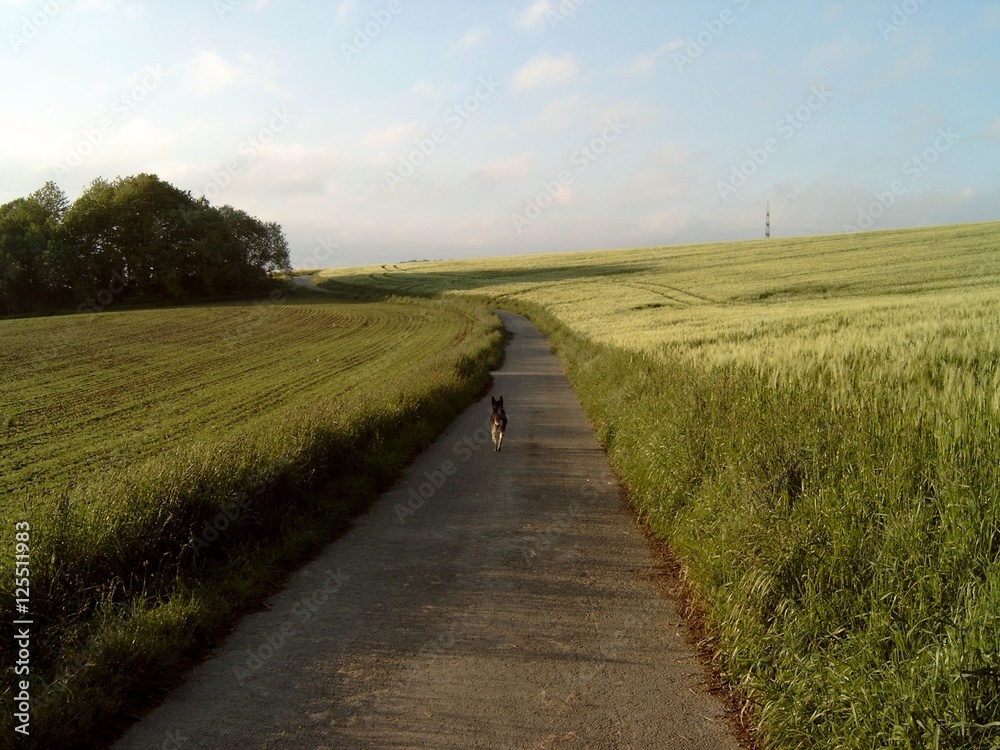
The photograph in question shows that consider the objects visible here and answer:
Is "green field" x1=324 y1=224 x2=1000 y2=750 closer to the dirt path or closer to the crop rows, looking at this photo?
the dirt path

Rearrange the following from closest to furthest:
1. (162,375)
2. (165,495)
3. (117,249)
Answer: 1. (165,495)
2. (162,375)
3. (117,249)

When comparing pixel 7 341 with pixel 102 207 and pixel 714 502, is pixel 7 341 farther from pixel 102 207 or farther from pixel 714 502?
pixel 714 502

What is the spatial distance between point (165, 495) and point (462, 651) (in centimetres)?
303

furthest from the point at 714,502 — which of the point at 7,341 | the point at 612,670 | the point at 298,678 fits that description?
the point at 7,341

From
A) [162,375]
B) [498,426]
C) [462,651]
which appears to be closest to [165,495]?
[462,651]

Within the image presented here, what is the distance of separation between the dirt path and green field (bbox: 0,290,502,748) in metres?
0.32

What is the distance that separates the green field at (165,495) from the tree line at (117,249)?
42.9 meters

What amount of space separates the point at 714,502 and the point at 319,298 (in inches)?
2580

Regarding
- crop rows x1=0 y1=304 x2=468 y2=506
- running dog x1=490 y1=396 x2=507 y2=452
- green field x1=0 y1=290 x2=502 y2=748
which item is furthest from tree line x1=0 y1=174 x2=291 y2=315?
running dog x1=490 y1=396 x2=507 y2=452

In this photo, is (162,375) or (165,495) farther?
(162,375)

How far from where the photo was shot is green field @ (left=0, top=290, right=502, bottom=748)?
13.0ft

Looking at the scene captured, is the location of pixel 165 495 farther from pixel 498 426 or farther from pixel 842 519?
pixel 498 426

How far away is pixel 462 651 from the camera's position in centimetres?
438

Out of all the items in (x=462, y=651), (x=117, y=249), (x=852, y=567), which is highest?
(x=117, y=249)
